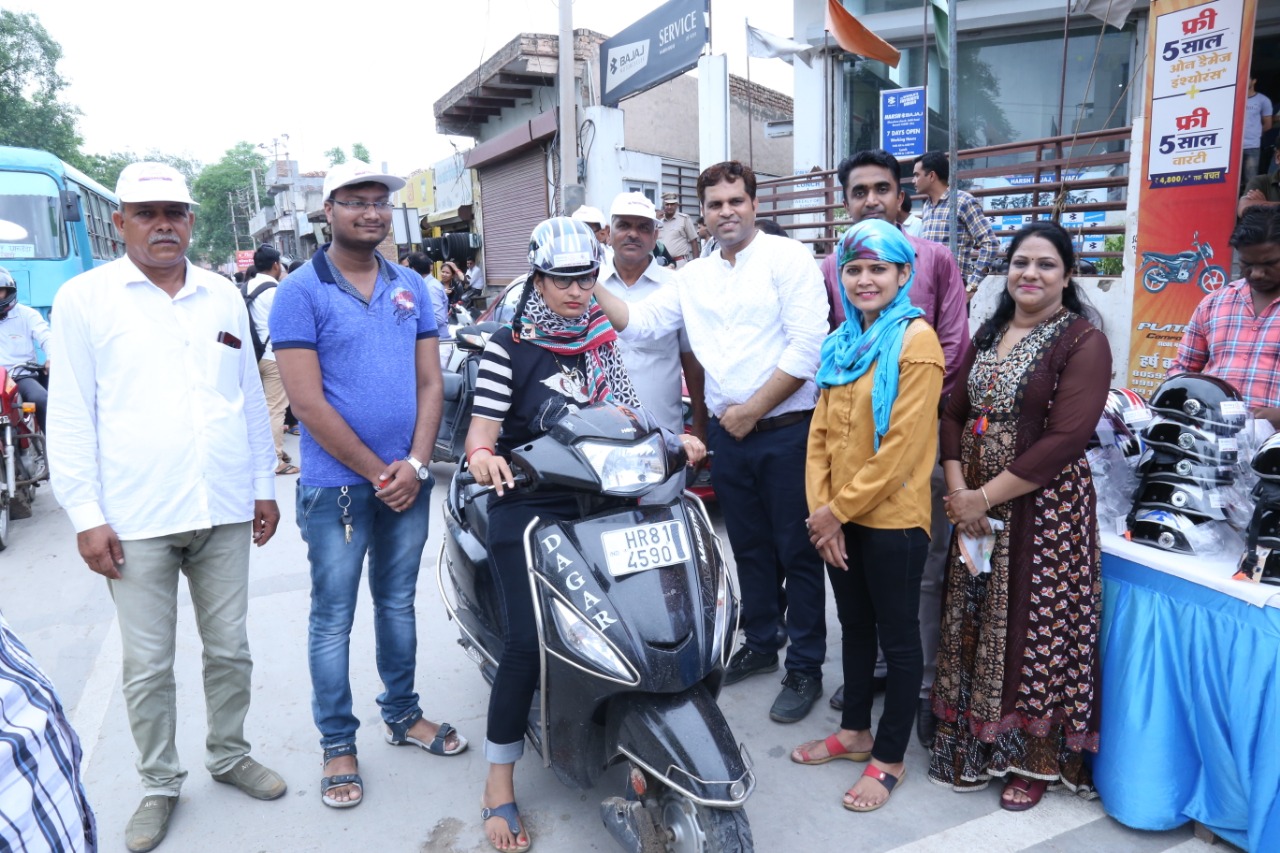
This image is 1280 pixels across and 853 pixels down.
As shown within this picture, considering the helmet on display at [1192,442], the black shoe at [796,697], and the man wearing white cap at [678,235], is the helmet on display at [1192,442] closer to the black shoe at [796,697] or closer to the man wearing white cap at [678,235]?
the black shoe at [796,697]

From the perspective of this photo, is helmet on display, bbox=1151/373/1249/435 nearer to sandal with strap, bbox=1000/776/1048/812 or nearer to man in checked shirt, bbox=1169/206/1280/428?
man in checked shirt, bbox=1169/206/1280/428

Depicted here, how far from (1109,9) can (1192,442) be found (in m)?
6.20

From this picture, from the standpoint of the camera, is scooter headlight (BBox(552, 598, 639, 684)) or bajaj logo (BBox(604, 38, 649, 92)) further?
bajaj logo (BBox(604, 38, 649, 92))

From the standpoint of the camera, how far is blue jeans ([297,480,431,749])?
268 centimetres

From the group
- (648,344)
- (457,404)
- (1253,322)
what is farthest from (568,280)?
(457,404)

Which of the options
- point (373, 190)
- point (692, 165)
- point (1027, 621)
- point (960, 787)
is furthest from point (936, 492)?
point (692, 165)

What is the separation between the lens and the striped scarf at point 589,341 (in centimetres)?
254

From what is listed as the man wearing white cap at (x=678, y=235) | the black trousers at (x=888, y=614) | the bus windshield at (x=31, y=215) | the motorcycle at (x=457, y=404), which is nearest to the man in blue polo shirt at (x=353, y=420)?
the black trousers at (x=888, y=614)

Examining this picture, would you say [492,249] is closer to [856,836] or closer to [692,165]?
[692,165]

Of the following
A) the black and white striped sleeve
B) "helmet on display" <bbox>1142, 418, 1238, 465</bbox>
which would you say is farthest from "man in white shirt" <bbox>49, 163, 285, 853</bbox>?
"helmet on display" <bbox>1142, 418, 1238, 465</bbox>

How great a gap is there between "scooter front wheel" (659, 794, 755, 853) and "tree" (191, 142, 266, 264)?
2668 inches

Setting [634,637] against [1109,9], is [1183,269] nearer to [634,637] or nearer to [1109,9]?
[1109,9]

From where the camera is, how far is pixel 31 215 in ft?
35.8

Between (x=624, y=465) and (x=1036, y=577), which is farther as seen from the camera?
(x=1036, y=577)
